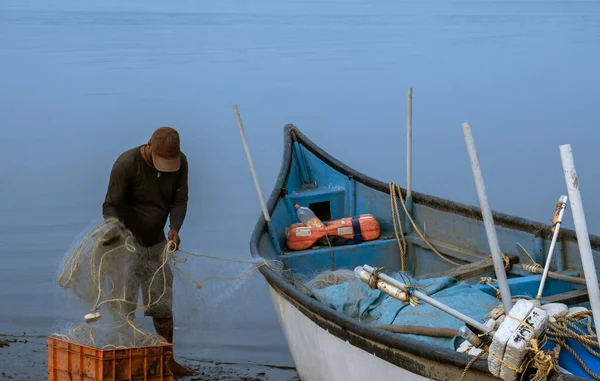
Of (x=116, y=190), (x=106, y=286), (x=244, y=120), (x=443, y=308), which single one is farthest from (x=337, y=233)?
(x=244, y=120)

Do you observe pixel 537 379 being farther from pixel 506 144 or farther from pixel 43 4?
pixel 43 4

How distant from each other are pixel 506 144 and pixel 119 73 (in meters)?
11.8

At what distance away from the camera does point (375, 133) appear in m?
17.8

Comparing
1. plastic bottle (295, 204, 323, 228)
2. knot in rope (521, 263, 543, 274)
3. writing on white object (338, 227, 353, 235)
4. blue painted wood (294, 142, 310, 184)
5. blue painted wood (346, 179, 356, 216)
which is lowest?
knot in rope (521, 263, 543, 274)

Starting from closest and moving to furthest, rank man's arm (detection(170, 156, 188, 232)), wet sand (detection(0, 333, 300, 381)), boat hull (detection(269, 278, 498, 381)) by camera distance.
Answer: boat hull (detection(269, 278, 498, 381)), man's arm (detection(170, 156, 188, 232)), wet sand (detection(0, 333, 300, 381))

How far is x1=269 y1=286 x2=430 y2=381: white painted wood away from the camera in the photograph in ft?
17.5

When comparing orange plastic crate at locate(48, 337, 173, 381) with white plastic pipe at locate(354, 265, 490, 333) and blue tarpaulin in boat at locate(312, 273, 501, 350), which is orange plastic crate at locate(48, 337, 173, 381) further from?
white plastic pipe at locate(354, 265, 490, 333)

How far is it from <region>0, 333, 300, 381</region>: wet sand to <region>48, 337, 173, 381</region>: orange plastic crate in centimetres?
181

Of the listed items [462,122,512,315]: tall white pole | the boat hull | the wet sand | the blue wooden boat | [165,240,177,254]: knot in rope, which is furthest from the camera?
the wet sand

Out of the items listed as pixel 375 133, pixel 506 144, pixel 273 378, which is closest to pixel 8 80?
pixel 375 133

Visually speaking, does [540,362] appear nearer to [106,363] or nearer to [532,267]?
[106,363]

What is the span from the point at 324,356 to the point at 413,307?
31.2 inches

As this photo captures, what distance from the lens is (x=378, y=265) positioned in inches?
309

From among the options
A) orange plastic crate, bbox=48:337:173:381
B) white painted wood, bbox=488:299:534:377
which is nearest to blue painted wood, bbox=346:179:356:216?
orange plastic crate, bbox=48:337:173:381
